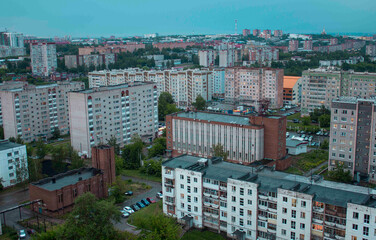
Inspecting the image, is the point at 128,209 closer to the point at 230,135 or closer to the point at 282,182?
the point at 282,182

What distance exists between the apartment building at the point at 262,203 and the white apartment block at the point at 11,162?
959 cm

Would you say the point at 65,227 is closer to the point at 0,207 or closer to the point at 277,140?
the point at 0,207

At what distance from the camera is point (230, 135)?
76.2 ft

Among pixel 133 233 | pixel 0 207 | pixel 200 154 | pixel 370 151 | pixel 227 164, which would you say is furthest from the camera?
pixel 200 154

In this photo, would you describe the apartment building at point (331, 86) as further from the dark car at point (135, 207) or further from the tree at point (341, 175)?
the dark car at point (135, 207)

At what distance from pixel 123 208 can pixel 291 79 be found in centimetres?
3129

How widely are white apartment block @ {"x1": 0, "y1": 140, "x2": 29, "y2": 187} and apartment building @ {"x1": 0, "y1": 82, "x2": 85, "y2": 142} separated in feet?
27.1

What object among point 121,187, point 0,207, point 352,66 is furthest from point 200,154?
point 352,66

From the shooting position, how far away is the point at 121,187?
63.2 feet

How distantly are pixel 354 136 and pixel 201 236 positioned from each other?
11201mm

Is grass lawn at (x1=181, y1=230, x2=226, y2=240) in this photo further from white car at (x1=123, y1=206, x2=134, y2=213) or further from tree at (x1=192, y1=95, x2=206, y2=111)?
tree at (x1=192, y1=95, x2=206, y2=111)

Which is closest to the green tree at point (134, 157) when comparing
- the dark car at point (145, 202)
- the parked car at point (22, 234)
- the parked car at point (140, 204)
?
the dark car at point (145, 202)

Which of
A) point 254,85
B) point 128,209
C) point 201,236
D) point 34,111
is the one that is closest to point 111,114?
point 34,111

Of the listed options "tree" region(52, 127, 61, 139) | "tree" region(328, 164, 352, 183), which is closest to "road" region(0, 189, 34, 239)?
"tree" region(52, 127, 61, 139)
